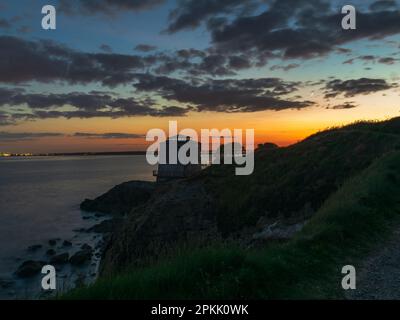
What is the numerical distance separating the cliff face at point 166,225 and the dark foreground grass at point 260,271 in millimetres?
9854

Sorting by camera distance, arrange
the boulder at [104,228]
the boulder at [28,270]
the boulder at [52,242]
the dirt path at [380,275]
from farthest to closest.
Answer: the boulder at [104,228] < the boulder at [52,242] < the boulder at [28,270] < the dirt path at [380,275]

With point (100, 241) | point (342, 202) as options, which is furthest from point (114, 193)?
point (342, 202)

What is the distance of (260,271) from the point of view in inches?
265

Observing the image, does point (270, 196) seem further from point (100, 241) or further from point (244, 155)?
point (100, 241)

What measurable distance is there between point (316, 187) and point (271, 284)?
12.4 meters

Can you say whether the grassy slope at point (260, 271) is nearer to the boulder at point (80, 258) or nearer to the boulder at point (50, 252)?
the boulder at point (80, 258)

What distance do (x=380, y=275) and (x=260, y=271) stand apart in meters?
2.62

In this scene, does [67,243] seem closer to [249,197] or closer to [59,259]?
[59,259]

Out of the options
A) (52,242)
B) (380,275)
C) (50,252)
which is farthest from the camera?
(52,242)

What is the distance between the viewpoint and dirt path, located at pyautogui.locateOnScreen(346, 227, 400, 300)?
659 centimetres

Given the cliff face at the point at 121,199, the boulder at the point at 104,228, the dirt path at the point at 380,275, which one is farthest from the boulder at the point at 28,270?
the cliff face at the point at 121,199

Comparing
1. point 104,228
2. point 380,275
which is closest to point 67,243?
point 104,228

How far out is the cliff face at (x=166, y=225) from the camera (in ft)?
64.3

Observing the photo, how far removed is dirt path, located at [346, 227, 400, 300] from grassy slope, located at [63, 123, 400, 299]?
0.28 meters
